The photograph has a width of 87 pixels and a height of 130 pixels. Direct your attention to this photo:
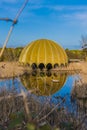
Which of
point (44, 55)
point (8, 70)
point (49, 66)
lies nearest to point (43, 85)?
point (8, 70)

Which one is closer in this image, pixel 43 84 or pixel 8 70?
pixel 43 84

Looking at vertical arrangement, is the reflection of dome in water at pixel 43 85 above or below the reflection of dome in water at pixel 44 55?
below

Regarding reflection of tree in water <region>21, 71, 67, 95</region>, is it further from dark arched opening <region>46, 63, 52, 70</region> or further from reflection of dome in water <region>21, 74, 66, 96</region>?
dark arched opening <region>46, 63, 52, 70</region>

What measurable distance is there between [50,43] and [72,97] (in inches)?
1095

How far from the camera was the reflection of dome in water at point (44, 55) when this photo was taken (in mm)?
40375

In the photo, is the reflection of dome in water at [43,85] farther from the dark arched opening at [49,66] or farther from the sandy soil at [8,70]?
the dark arched opening at [49,66]

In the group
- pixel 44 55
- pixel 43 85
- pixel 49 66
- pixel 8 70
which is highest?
pixel 44 55

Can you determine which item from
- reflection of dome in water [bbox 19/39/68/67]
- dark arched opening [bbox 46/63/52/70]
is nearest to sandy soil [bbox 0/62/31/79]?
reflection of dome in water [bbox 19/39/68/67]

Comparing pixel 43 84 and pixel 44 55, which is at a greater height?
pixel 44 55

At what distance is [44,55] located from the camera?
41.0m

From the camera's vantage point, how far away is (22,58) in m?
40.9

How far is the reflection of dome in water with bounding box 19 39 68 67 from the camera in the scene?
132ft

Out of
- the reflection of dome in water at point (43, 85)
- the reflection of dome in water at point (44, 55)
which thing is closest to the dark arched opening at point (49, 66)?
the reflection of dome in water at point (44, 55)

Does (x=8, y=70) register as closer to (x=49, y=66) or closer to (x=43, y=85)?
(x=43, y=85)
